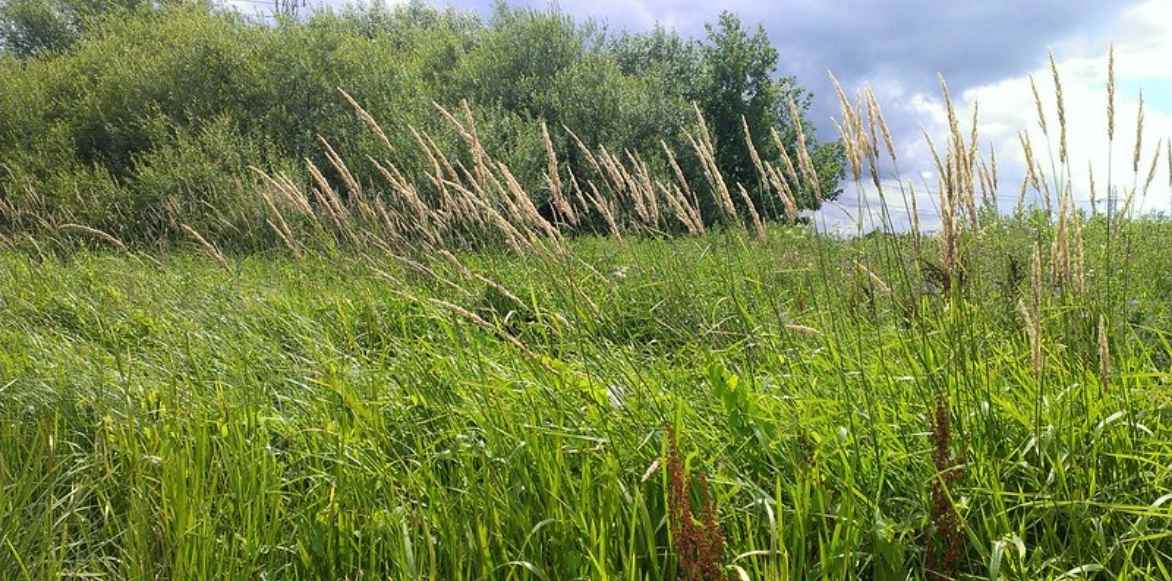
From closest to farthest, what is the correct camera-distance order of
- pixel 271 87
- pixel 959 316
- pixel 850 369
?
1. pixel 959 316
2. pixel 850 369
3. pixel 271 87

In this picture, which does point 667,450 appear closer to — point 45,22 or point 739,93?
point 739,93

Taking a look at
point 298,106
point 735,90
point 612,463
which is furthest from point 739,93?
point 612,463

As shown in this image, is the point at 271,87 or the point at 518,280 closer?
the point at 518,280

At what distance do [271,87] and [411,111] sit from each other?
295 centimetres

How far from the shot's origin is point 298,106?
14.6 meters

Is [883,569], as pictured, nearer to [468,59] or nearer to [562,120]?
[562,120]

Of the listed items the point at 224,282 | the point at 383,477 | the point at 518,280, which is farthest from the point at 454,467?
the point at 224,282

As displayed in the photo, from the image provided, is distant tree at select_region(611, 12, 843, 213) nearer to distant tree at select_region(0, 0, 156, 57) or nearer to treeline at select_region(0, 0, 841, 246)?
treeline at select_region(0, 0, 841, 246)

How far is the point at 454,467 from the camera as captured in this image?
8.08ft

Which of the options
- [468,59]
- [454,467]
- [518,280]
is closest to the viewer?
[454,467]

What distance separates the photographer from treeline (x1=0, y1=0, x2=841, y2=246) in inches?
505

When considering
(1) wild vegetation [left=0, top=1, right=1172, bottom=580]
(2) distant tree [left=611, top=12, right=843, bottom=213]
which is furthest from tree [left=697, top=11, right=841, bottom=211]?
(1) wild vegetation [left=0, top=1, right=1172, bottom=580]

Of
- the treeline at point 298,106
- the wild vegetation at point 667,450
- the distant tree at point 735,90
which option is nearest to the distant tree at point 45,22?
the treeline at point 298,106

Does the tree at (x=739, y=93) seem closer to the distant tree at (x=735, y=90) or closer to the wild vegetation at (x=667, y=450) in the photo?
the distant tree at (x=735, y=90)
